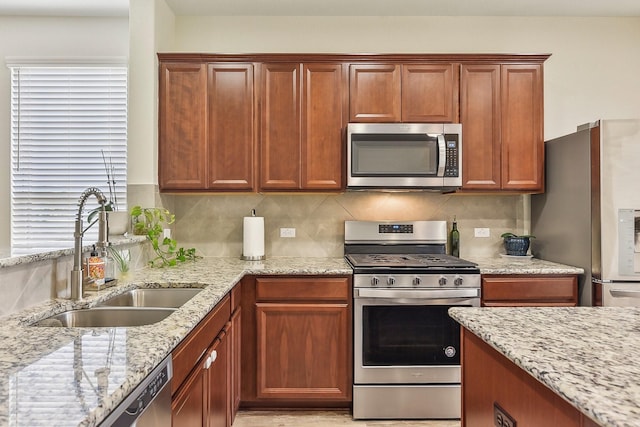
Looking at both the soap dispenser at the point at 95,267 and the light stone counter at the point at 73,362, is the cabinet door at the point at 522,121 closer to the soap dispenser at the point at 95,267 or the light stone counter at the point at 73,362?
the light stone counter at the point at 73,362

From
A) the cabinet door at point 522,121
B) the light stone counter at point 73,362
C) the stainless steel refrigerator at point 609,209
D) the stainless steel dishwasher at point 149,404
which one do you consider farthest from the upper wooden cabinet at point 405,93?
the stainless steel dishwasher at point 149,404

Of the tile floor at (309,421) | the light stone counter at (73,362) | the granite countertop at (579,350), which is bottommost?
the tile floor at (309,421)

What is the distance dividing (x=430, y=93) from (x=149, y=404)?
2540 mm

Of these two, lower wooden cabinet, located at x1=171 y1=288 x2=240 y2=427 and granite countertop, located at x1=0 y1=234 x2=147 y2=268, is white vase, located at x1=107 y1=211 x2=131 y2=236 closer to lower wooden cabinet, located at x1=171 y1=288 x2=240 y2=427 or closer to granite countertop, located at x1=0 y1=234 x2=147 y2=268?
granite countertop, located at x1=0 y1=234 x2=147 y2=268

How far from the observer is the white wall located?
10.4ft

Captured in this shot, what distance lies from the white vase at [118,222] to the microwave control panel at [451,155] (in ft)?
6.91

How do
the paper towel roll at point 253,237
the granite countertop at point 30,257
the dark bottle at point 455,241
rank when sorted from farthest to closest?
the dark bottle at point 455,241
the paper towel roll at point 253,237
the granite countertop at point 30,257

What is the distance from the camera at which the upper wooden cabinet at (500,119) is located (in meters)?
2.80

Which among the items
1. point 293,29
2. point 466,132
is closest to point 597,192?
point 466,132

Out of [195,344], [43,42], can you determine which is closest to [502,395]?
[195,344]

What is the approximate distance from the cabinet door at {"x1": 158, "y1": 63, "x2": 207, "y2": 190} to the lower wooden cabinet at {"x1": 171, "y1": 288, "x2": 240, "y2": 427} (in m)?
0.96

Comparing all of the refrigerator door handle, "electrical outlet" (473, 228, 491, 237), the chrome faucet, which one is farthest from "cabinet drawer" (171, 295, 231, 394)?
the refrigerator door handle

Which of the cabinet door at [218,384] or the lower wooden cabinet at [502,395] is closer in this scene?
the lower wooden cabinet at [502,395]

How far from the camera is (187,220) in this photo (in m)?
3.14
